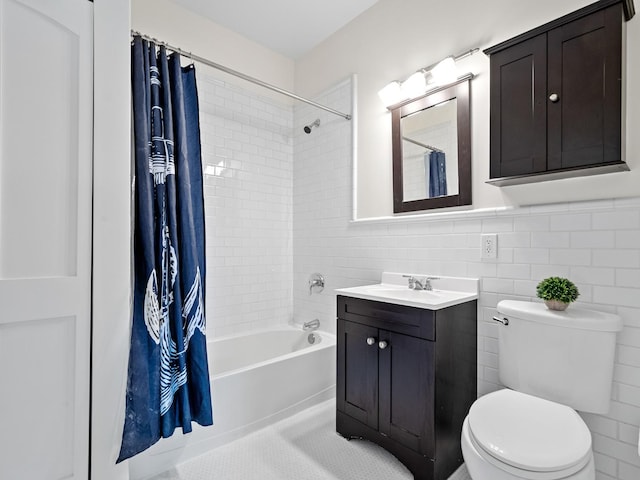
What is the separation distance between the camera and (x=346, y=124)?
2.62m

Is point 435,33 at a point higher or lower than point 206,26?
Result: lower

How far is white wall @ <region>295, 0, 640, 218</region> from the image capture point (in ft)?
4.84

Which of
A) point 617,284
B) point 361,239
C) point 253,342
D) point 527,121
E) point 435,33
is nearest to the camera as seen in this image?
point 617,284

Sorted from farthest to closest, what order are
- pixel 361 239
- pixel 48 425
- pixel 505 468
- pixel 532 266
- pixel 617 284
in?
pixel 361 239
pixel 532 266
pixel 617 284
pixel 48 425
pixel 505 468

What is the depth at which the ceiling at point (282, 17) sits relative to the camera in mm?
2418

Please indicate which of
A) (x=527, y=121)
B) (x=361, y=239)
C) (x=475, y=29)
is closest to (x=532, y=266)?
(x=527, y=121)

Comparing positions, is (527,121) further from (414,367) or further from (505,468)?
(505,468)

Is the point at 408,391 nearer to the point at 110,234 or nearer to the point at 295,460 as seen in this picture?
the point at 295,460

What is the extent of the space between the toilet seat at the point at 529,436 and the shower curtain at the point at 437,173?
1153 mm

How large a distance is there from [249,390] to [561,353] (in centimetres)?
158

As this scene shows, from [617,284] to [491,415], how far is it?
2.58 feet

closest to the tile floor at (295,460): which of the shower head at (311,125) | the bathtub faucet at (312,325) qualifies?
the bathtub faucet at (312,325)

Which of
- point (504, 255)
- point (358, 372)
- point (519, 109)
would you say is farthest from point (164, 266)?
point (519, 109)

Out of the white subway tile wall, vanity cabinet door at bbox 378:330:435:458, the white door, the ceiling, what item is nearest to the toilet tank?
vanity cabinet door at bbox 378:330:435:458
